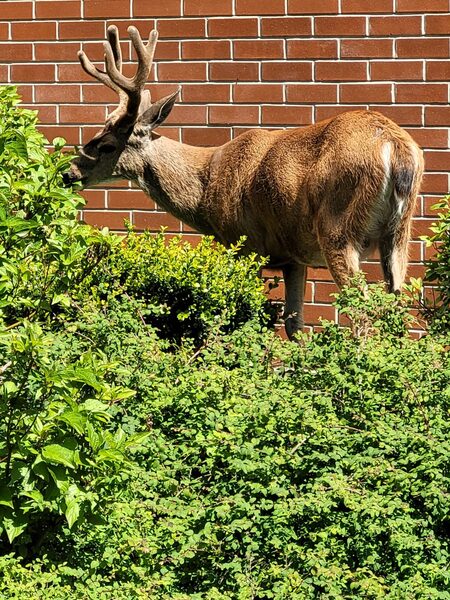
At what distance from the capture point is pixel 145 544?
164 inches

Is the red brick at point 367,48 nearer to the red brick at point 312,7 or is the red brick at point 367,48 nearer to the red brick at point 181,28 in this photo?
the red brick at point 312,7

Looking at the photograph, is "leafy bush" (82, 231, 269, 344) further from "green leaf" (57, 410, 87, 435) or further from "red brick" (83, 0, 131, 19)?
"red brick" (83, 0, 131, 19)

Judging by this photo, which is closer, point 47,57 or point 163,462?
point 163,462

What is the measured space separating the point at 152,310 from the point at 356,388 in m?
1.55

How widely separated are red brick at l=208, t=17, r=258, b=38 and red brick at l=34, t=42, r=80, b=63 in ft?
3.74

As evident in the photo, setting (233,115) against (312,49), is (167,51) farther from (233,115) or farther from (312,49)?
(312,49)

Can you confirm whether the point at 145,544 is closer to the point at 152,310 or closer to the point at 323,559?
the point at 323,559

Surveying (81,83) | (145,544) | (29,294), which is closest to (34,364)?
(145,544)

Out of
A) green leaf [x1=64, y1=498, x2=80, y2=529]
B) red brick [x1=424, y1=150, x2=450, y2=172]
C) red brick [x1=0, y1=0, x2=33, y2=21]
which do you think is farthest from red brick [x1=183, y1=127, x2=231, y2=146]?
green leaf [x1=64, y1=498, x2=80, y2=529]

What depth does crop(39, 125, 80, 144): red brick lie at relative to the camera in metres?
9.51

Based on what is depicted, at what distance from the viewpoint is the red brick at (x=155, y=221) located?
931 centimetres

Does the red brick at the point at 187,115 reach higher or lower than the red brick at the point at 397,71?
lower

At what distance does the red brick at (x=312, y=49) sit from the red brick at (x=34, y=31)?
77.5 inches

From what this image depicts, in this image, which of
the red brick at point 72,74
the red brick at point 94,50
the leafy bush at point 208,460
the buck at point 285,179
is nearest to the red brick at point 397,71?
the buck at point 285,179
